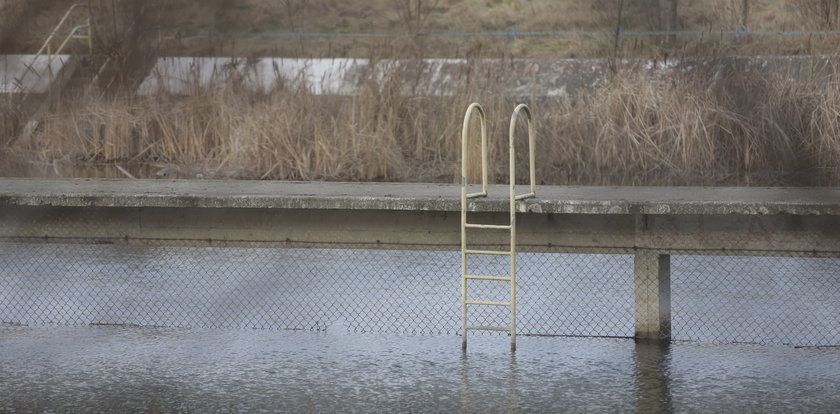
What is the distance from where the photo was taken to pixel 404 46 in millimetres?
19250

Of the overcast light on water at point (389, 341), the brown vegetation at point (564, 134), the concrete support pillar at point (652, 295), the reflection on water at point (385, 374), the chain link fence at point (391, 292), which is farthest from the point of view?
the brown vegetation at point (564, 134)

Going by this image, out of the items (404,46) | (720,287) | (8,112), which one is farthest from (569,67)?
(720,287)

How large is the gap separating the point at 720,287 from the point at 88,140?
10.3 m

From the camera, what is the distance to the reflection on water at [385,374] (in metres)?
5.76

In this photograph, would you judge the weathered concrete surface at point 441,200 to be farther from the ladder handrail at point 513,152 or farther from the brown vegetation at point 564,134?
the brown vegetation at point 564,134

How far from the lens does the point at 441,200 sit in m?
7.22

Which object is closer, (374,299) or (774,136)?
(374,299)

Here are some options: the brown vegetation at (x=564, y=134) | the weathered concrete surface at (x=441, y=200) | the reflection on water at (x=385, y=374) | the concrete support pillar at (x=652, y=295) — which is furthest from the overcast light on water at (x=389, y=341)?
A: the brown vegetation at (x=564, y=134)

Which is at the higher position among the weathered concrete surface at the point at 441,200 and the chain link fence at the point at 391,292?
the weathered concrete surface at the point at 441,200

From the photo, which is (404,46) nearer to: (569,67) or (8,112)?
(569,67)

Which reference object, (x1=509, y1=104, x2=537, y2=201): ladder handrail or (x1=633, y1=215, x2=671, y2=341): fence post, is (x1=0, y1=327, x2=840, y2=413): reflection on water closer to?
(x1=633, y1=215, x2=671, y2=341): fence post

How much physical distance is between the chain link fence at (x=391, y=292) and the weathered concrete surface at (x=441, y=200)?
397mm

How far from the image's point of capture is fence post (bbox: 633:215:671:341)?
7.28 metres

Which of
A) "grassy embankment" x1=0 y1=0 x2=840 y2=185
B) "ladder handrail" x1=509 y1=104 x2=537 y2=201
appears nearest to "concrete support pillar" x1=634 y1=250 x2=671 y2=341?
"ladder handrail" x1=509 y1=104 x2=537 y2=201
